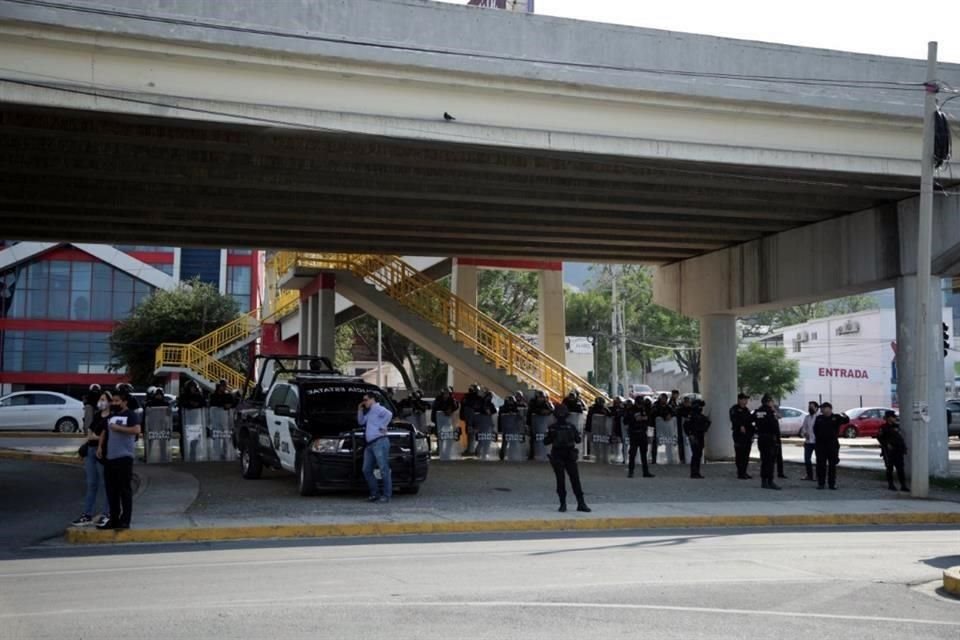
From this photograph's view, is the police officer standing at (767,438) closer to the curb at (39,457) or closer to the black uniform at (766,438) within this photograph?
the black uniform at (766,438)

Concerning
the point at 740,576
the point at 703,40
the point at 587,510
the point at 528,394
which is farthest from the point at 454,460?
the point at 740,576

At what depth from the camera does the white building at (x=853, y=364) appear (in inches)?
2478

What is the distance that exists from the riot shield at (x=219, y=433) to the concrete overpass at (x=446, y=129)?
476 cm

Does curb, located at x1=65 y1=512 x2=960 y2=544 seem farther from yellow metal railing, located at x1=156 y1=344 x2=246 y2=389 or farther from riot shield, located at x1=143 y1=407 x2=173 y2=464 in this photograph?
yellow metal railing, located at x1=156 y1=344 x2=246 y2=389

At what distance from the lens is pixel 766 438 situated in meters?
20.0

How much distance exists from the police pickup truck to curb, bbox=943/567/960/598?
8.76 metres

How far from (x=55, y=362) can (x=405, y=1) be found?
52.1 metres

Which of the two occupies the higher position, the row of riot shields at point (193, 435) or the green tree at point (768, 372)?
the green tree at point (768, 372)

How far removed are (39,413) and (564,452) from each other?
27.1m

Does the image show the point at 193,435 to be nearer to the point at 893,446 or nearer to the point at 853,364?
the point at 893,446

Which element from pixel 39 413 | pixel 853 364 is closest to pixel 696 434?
pixel 39 413

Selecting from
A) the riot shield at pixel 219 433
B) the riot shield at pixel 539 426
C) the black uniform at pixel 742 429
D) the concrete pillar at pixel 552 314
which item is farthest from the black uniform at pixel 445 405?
the concrete pillar at pixel 552 314

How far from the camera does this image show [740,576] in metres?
10.4

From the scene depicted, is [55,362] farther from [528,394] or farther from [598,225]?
[598,225]
